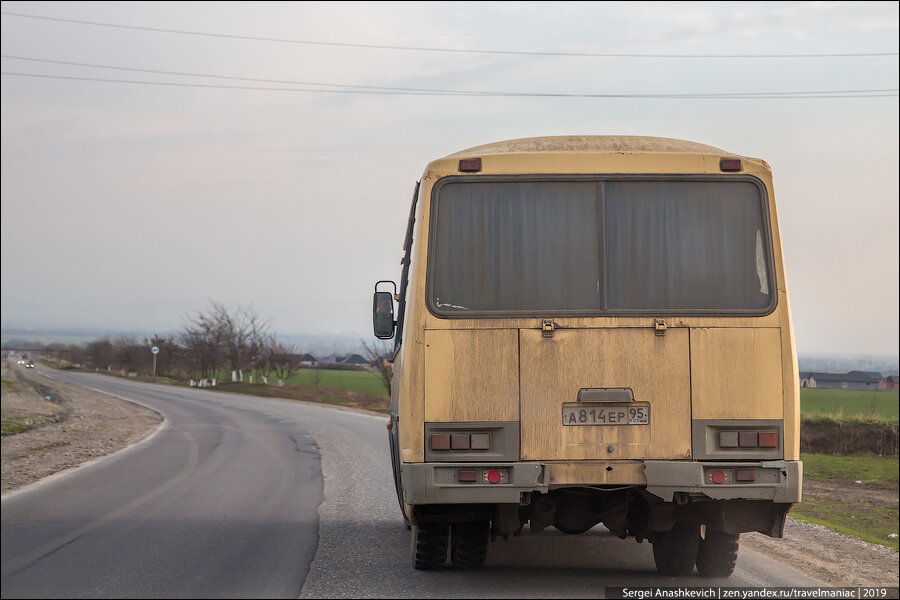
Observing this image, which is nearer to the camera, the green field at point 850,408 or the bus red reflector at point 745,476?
the bus red reflector at point 745,476

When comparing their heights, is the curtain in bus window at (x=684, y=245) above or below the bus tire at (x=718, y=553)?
above

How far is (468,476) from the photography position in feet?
19.6

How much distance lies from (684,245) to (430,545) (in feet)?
9.56

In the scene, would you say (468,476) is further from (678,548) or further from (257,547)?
(257,547)

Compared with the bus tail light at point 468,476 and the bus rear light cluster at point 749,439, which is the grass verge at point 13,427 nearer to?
the bus tail light at point 468,476

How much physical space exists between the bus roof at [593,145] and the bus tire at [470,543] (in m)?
2.75

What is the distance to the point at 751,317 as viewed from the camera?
20.1ft

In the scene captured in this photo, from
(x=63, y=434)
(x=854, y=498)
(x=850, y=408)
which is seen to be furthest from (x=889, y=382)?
(x=63, y=434)

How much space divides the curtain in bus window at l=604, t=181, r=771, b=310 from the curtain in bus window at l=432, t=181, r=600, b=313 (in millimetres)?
163

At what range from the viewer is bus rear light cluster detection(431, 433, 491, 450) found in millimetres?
5980

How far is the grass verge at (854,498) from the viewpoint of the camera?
14836 millimetres

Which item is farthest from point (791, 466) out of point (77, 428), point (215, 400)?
point (215, 400)

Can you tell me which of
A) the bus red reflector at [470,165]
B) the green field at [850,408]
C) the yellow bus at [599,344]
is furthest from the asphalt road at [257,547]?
the green field at [850,408]

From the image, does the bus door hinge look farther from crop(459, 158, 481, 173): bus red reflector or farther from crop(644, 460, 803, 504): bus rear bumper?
crop(459, 158, 481, 173): bus red reflector
